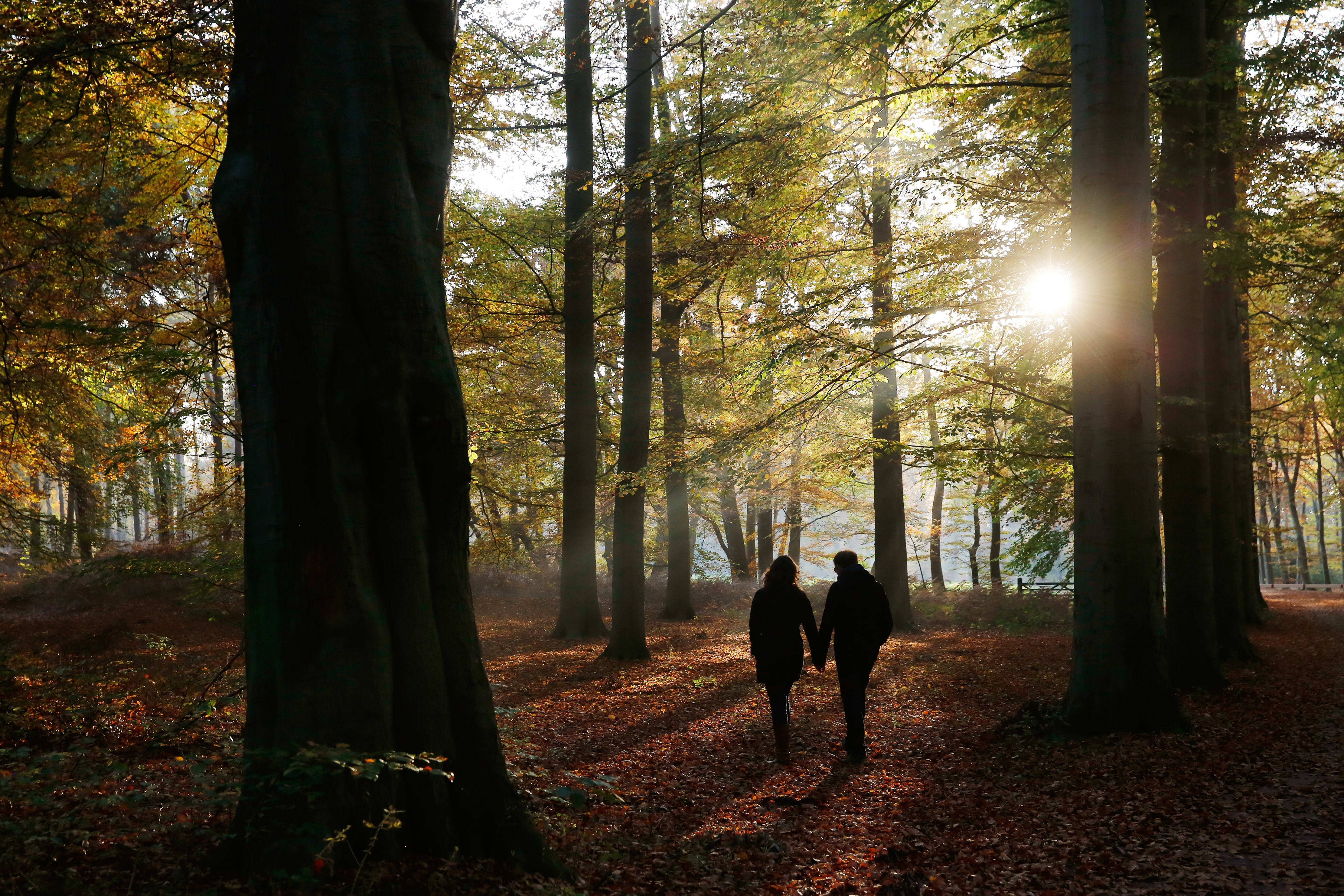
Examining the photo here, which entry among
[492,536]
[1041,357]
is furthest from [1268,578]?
[492,536]

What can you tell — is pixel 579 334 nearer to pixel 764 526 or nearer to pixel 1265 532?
pixel 764 526

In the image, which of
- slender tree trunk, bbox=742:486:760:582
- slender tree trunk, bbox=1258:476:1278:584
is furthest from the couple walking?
slender tree trunk, bbox=1258:476:1278:584

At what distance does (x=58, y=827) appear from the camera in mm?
A: 3410

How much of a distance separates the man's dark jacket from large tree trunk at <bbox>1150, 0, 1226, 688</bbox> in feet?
13.7

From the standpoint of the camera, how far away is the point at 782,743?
23.0 feet

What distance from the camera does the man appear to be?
23.0 ft

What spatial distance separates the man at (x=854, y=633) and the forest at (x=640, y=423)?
1.70ft

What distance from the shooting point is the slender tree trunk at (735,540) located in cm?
2609

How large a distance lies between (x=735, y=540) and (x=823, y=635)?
67.7ft

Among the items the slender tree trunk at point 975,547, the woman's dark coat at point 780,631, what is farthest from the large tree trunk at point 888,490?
the woman's dark coat at point 780,631

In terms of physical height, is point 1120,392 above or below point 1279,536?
above

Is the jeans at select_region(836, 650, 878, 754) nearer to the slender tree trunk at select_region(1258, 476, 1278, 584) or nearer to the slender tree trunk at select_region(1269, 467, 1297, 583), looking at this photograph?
the slender tree trunk at select_region(1258, 476, 1278, 584)

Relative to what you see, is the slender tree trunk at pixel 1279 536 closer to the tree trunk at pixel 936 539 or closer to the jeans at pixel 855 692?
the tree trunk at pixel 936 539

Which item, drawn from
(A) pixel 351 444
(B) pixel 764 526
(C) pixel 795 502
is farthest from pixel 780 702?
(B) pixel 764 526
